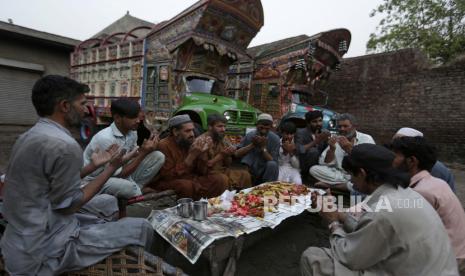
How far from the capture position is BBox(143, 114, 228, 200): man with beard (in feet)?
11.1

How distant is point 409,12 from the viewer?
529 inches

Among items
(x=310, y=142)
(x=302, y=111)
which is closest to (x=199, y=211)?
(x=310, y=142)

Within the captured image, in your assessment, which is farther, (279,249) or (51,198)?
(279,249)

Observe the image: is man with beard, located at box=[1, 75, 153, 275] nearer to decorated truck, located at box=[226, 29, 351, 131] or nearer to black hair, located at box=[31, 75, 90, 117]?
black hair, located at box=[31, 75, 90, 117]

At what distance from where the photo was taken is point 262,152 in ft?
14.8

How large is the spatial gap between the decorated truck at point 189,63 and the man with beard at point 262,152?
162 centimetres

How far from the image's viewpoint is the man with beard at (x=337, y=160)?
4141 mm

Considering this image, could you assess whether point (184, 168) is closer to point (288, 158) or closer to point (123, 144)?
point (123, 144)

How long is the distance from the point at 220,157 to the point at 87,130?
22.9ft

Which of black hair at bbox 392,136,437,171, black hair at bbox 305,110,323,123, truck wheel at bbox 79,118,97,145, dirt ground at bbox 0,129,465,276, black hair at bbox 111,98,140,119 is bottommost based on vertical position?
dirt ground at bbox 0,129,465,276

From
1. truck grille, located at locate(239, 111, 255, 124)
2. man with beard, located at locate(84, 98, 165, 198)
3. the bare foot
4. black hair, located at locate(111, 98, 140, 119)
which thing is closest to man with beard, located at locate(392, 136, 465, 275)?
the bare foot

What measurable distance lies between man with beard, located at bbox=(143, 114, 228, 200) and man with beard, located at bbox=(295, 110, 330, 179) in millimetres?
1597

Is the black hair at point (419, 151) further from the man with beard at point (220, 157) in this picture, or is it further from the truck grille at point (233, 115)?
the truck grille at point (233, 115)

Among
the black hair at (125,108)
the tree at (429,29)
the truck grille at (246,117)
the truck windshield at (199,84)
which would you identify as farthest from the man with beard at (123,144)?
the tree at (429,29)
